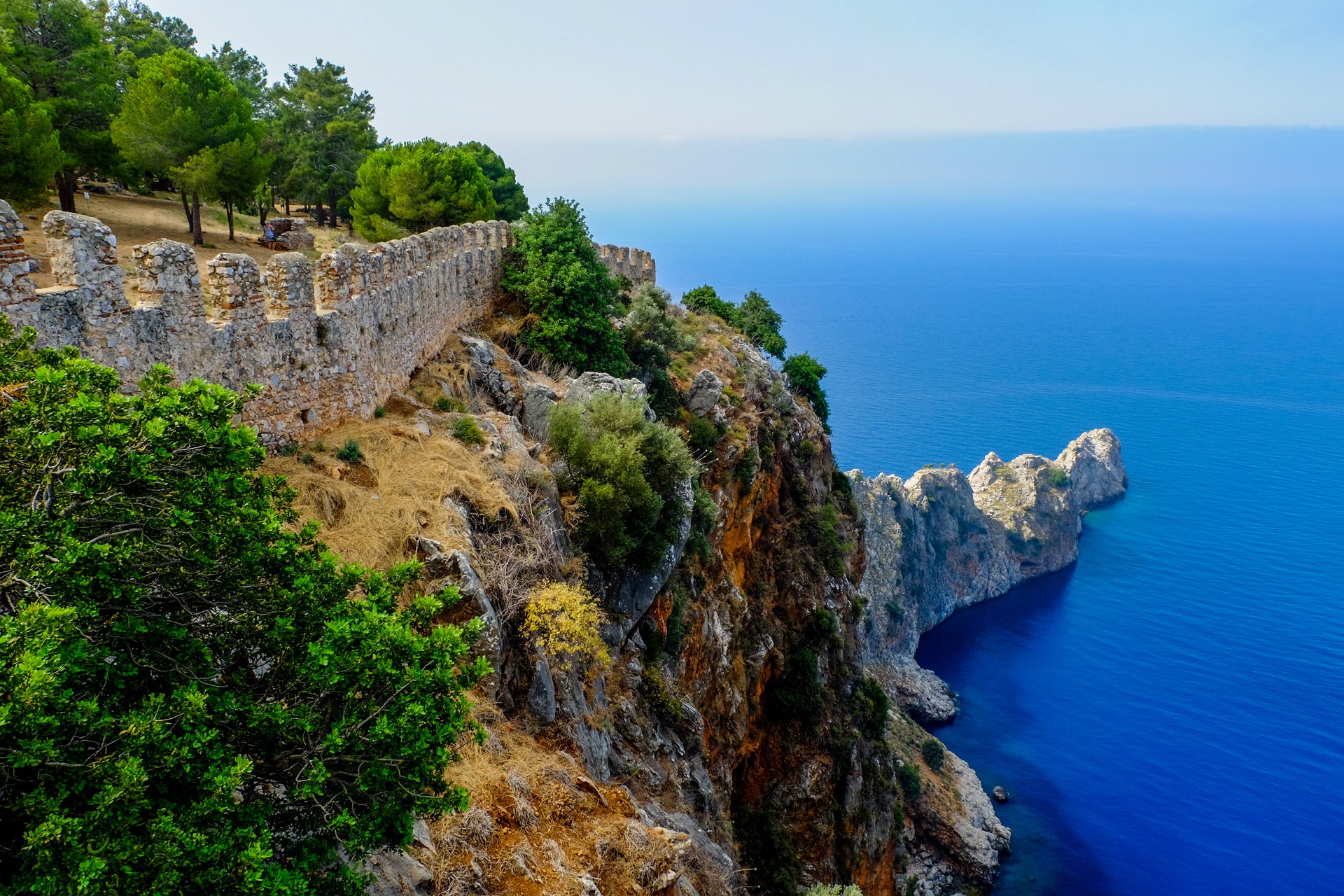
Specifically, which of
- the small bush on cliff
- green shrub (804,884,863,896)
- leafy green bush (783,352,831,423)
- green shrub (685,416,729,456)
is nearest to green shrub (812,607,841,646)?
green shrub (685,416,729,456)

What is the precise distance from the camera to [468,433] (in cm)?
1650

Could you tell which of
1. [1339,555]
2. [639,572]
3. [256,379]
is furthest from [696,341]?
[1339,555]

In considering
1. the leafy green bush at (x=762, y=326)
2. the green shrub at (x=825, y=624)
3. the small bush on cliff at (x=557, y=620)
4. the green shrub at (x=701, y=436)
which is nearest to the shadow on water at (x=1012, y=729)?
the green shrub at (x=825, y=624)

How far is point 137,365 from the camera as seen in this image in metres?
11.0

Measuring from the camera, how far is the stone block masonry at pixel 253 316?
1014cm

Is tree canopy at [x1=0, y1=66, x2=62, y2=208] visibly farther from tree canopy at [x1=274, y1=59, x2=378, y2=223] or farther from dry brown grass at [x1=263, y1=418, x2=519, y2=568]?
tree canopy at [x1=274, y1=59, x2=378, y2=223]

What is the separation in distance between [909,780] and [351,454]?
134ft

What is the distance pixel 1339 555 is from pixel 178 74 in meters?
103

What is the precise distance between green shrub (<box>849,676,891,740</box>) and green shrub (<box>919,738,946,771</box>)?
16846mm

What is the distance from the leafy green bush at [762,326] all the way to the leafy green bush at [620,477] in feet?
88.9

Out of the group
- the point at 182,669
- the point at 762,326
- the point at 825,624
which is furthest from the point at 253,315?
the point at 762,326

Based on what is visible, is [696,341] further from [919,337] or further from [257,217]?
[919,337]

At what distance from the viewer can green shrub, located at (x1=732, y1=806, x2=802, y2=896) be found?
81.8 feet

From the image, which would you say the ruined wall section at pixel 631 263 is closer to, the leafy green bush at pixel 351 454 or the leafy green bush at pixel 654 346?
the leafy green bush at pixel 654 346
